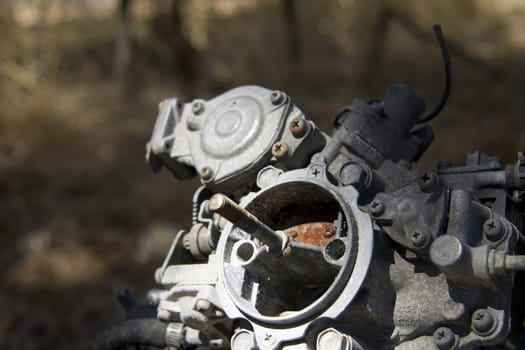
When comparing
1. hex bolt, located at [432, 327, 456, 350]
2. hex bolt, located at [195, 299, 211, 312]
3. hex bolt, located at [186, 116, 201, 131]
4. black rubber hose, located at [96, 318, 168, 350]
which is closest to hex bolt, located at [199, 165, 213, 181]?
hex bolt, located at [186, 116, 201, 131]

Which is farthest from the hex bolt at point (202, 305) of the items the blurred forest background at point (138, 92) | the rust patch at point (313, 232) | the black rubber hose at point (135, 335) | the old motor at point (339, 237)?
the blurred forest background at point (138, 92)

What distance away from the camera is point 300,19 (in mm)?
7094

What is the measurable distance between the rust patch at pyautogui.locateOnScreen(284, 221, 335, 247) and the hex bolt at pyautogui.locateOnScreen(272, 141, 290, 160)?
18 cm

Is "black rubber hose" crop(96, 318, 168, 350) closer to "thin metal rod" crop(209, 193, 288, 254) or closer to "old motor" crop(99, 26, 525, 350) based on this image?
"old motor" crop(99, 26, 525, 350)

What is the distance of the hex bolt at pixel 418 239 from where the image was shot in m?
1.60

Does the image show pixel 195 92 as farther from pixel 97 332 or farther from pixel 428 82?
pixel 97 332

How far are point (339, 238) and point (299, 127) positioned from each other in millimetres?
363

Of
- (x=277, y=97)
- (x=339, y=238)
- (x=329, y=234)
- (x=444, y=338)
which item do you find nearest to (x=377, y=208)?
(x=339, y=238)

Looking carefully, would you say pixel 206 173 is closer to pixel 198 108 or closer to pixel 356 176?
pixel 198 108

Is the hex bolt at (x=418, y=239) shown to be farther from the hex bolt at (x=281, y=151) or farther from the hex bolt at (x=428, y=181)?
the hex bolt at (x=281, y=151)

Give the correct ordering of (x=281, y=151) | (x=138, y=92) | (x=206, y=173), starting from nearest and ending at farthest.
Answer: (x=281, y=151), (x=206, y=173), (x=138, y=92)

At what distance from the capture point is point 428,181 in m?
1.66

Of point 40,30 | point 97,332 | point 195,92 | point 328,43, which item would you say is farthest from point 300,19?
point 97,332

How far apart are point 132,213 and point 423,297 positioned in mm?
3988
